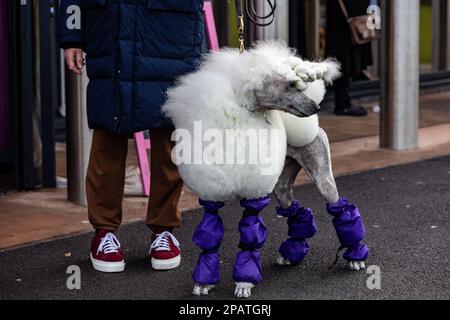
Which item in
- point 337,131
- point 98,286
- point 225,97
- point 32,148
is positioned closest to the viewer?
point 225,97

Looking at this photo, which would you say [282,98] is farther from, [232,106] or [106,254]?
[106,254]

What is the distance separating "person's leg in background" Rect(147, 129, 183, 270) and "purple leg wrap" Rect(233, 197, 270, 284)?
63 cm

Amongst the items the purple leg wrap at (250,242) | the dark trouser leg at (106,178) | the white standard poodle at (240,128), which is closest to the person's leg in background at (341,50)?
the dark trouser leg at (106,178)

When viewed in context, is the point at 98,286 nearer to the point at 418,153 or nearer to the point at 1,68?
the point at 1,68

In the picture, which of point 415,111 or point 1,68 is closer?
point 1,68

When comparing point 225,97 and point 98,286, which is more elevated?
point 225,97

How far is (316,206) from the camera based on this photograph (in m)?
6.29

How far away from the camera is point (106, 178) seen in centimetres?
479

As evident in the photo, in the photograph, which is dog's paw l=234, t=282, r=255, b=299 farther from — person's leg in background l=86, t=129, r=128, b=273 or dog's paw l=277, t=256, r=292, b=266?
person's leg in background l=86, t=129, r=128, b=273

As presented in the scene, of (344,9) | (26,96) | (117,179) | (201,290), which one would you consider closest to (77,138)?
(26,96)

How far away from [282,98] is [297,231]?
88 cm

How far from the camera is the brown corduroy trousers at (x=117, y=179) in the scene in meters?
4.79
